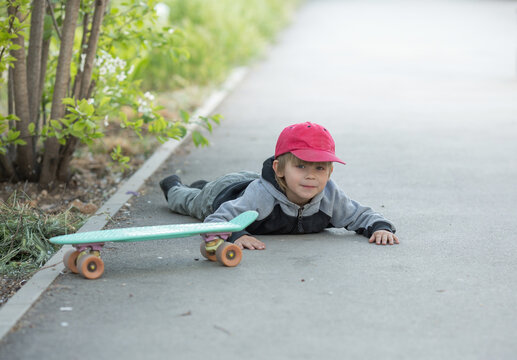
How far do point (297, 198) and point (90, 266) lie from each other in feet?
4.51

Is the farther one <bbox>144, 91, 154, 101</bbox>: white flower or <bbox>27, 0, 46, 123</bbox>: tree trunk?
<bbox>144, 91, 154, 101</bbox>: white flower

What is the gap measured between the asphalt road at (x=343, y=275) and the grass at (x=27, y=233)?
1.32ft

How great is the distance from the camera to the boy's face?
5.05 meters

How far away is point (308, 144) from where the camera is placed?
5.04m

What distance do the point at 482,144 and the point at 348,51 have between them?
403 inches

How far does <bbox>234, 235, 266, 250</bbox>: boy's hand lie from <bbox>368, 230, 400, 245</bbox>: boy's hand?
2.30ft

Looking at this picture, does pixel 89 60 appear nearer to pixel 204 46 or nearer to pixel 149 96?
pixel 149 96

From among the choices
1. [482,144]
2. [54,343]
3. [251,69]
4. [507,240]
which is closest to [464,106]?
[482,144]

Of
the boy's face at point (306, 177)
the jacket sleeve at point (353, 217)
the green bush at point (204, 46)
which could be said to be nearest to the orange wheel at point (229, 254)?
the boy's face at point (306, 177)

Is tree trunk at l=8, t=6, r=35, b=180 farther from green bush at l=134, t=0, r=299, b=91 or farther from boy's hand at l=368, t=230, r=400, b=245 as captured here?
boy's hand at l=368, t=230, r=400, b=245

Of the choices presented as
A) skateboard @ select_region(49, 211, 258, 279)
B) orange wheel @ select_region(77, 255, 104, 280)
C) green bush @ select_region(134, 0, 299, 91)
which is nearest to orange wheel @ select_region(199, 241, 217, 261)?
skateboard @ select_region(49, 211, 258, 279)

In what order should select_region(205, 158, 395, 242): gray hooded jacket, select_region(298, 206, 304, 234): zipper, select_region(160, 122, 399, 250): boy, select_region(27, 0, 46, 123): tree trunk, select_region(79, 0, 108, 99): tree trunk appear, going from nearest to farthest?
select_region(160, 122, 399, 250): boy → select_region(205, 158, 395, 242): gray hooded jacket → select_region(298, 206, 304, 234): zipper → select_region(27, 0, 46, 123): tree trunk → select_region(79, 0, 108, 99): tree trunk

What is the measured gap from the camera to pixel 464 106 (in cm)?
1171

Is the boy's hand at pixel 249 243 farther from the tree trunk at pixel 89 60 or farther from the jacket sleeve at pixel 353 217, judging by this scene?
the tree trunk at pixel 89 60
